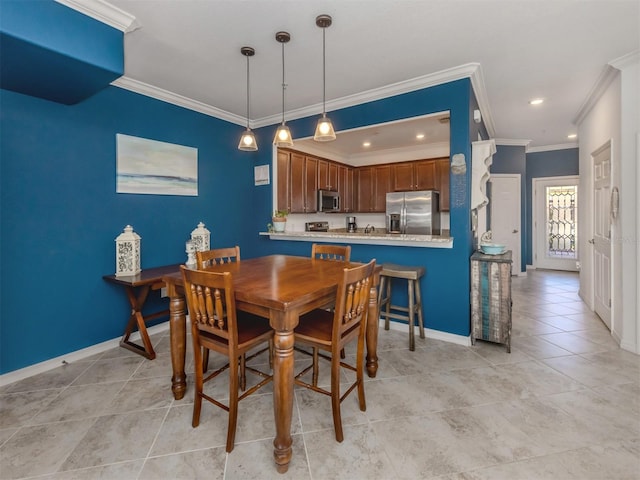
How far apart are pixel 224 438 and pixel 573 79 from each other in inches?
177

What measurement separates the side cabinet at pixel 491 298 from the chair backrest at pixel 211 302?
232 cm

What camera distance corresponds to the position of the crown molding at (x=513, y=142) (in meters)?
5.72

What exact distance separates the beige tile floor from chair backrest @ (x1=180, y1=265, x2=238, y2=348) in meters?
0.63

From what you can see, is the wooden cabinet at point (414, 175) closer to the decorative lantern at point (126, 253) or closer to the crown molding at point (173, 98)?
the crown molding at point (173, 98)

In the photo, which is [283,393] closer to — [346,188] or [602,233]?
[602,233]

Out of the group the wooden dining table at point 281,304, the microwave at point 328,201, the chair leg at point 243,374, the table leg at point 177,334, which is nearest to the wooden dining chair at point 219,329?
the wooden dining table at point 281,304

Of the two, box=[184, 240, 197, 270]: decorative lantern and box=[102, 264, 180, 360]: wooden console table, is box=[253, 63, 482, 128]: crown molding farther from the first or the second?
box=[102, 264, 180, 360]: wooden console table

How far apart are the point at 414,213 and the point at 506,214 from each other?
259 cm

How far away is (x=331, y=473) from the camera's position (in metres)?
1.49

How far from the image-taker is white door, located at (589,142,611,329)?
3275mm

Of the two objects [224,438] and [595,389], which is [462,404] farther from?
[224,438]

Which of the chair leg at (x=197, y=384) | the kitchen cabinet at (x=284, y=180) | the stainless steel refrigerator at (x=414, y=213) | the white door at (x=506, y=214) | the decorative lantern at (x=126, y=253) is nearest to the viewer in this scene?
the chair leg at (x=197, y=384)

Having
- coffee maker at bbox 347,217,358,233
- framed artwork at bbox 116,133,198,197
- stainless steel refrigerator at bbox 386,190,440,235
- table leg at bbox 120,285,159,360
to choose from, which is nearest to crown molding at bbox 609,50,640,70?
stainless steel refrigerator at bbox 386,190,440,235

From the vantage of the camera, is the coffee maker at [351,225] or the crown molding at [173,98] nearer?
the crown molding at [173,98]
